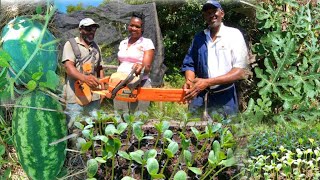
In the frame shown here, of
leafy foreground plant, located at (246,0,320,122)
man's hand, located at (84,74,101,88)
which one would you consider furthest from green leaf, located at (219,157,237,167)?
leafy foreground plant, located at (246,0,320,122)

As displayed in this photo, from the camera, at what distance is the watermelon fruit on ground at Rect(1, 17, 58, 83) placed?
26.4 inches

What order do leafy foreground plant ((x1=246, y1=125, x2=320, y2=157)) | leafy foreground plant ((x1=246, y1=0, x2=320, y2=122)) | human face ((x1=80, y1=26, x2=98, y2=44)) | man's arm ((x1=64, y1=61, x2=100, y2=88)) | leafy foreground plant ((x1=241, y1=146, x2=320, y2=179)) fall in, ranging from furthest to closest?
leafy foreground plant ((x1=246, y1=0, x2=320, y2=122)) → leafy foreground plant ((x1=246, y1=125, x2=320, y2=157)) → leafy foreground plant ((x1=241, y1=146, x2=320, y2=179)) → human face ((x1=80, y1=26, x2=98, y2=44)) → man's arm ((x1=64, y1=61, x2=100, y2=88))

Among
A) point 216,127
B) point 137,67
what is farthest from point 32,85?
point 216,127

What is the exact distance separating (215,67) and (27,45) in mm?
629

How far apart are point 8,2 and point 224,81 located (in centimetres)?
56

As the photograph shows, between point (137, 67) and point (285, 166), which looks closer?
point (137, 67)

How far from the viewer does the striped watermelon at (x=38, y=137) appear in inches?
28.9

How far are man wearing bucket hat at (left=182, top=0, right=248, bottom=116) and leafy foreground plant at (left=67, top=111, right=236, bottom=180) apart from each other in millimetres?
79

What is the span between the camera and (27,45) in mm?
678

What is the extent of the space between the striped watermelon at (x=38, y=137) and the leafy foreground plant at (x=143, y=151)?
23cm

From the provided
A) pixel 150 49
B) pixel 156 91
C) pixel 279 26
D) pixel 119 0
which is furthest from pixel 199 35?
pixel 279 26

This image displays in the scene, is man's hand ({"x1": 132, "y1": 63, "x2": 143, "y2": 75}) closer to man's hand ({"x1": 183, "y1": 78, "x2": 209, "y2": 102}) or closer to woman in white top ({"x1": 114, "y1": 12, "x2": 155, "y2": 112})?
woman in white top ({"x1": 114, "y1": 12, "x2": 155, "y2": 112})

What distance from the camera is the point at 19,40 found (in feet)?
2.19

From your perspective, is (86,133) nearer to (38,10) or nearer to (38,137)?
(38,137)
